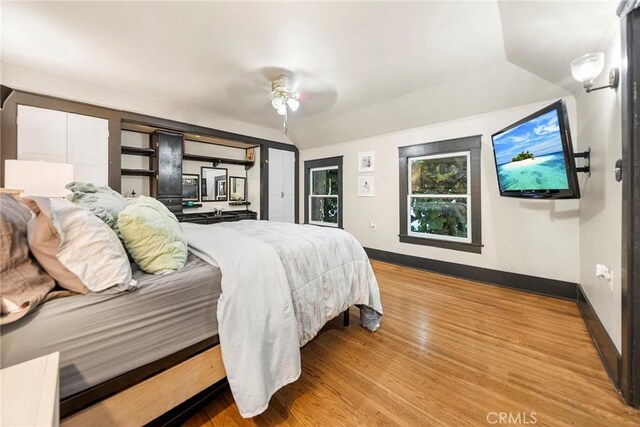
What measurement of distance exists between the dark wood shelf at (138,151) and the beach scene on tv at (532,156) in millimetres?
4671

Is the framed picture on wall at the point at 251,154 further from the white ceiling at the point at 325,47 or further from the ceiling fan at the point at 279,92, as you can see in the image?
the white ceiling at the point at 325,47

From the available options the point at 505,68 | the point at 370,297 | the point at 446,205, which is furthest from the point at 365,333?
the point at 505,68

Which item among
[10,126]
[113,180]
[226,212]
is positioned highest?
[10,126]

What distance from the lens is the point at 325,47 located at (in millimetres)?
2281

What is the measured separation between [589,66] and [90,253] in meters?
3.05

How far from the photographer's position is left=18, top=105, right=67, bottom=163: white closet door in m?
2.64

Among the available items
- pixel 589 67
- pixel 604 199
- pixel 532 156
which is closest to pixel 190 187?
pixel 532 156

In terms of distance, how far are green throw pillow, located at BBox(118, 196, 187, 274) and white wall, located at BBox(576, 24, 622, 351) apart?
2555 millimetres

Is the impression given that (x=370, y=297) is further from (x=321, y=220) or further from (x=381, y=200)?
(x=321, y=220)

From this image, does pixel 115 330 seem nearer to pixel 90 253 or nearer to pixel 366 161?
pixel 90 253

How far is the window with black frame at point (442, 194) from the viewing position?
3.40 metres

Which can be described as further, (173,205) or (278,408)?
(173,205)

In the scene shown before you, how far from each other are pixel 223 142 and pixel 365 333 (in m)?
4.13

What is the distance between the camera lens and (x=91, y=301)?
2.98ft
